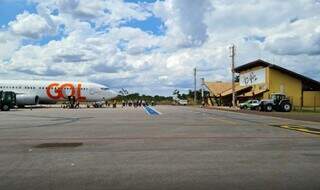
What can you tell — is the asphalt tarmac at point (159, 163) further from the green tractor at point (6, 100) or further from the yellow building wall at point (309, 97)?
the yellow building wall at point (309, 97)

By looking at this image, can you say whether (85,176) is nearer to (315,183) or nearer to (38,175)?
(38,175)

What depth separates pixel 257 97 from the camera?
90375 millimetres

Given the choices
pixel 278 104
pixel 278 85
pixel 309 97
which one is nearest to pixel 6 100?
pixel 278 104

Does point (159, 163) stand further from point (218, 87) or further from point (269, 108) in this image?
point (218, 87)

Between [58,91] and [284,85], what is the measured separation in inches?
1508

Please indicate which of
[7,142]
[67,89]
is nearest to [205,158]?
[7,142]

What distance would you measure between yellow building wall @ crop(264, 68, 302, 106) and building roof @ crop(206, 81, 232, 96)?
62.5 ft

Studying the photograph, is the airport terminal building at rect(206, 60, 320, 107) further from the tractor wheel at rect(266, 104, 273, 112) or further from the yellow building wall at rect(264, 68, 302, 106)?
the tractor wheel at rect(266, 104, 273, 112)

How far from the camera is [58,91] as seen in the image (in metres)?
71.7

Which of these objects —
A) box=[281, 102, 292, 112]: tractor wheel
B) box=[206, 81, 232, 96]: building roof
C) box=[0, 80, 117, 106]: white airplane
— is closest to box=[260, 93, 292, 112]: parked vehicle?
box=[281, 102, 292, 112]: tractor wheel

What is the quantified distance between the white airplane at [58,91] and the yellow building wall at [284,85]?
A: 95.6 ft

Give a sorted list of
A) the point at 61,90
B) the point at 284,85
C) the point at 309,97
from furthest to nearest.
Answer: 1. the point at 309,97
2. the point at 284,85
3. the point at 61,90

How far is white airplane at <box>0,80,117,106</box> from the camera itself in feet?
232

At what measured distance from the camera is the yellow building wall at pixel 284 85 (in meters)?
88.8
